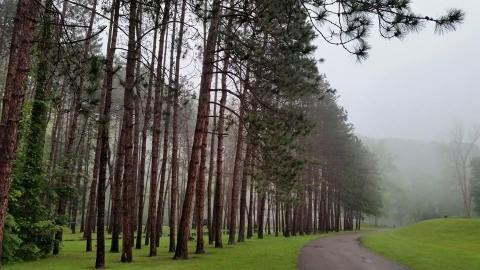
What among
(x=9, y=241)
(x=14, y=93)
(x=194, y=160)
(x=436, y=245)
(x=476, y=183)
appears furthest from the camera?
(x=476, y=183)

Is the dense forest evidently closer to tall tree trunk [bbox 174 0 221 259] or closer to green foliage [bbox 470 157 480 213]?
tall tree trunk [bbox 174 0 221 259]

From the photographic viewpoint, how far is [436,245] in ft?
84.9

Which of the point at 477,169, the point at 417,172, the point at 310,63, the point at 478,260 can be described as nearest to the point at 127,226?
the point at 310,63

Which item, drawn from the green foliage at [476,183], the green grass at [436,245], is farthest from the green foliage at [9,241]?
the green foliage at [476,183]

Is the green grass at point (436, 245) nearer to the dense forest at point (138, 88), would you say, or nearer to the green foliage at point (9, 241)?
the dense forest at point (138, 88)

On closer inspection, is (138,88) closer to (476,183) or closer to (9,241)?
(9,241)

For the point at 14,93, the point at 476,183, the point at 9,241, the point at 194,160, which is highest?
the point at 476,183

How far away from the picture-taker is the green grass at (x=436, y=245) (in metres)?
16.5

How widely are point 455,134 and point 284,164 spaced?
63.6m

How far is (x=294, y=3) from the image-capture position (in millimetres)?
7992

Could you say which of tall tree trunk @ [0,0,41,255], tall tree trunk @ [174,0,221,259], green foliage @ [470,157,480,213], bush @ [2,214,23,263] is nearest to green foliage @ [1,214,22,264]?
bush @ [2,214,23,263]

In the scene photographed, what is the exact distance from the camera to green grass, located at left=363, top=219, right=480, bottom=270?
16531mm

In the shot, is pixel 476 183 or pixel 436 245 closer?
pixel 436 245

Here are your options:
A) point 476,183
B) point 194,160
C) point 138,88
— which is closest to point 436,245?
point 194,160
